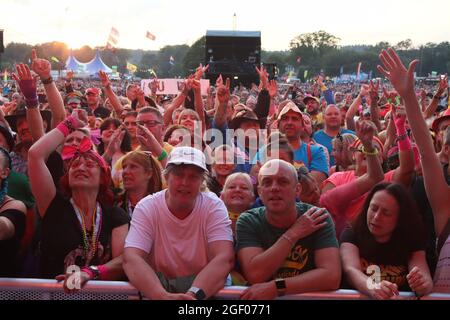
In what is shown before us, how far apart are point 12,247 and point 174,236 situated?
1.03 meters

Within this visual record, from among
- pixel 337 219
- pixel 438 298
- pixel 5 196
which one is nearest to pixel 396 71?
pixel 337 219

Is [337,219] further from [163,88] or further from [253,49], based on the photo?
[253,49]

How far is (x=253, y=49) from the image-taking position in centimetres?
2383

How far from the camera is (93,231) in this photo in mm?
3275

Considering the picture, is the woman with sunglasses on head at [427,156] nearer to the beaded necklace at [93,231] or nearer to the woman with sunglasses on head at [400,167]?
the woman with sunglasses on head at [400,167]

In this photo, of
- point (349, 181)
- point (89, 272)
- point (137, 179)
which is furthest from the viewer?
point (349, 181)

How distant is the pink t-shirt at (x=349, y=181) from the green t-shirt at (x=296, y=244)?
62 centimetres

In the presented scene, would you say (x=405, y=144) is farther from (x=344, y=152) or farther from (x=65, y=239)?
(x=65, y=239)

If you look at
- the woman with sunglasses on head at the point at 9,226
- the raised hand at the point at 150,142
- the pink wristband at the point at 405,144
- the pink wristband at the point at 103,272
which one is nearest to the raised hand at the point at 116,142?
the raised hand at the point at 150,142

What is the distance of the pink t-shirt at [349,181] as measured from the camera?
385 centimetres

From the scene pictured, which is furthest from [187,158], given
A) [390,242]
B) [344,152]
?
[344,152]

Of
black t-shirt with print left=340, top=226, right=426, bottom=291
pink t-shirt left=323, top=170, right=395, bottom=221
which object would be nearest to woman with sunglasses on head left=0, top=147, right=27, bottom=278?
black t-shirt with print left=340, top=226, right=426, bottom=291

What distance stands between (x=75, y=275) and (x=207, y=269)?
681mm
